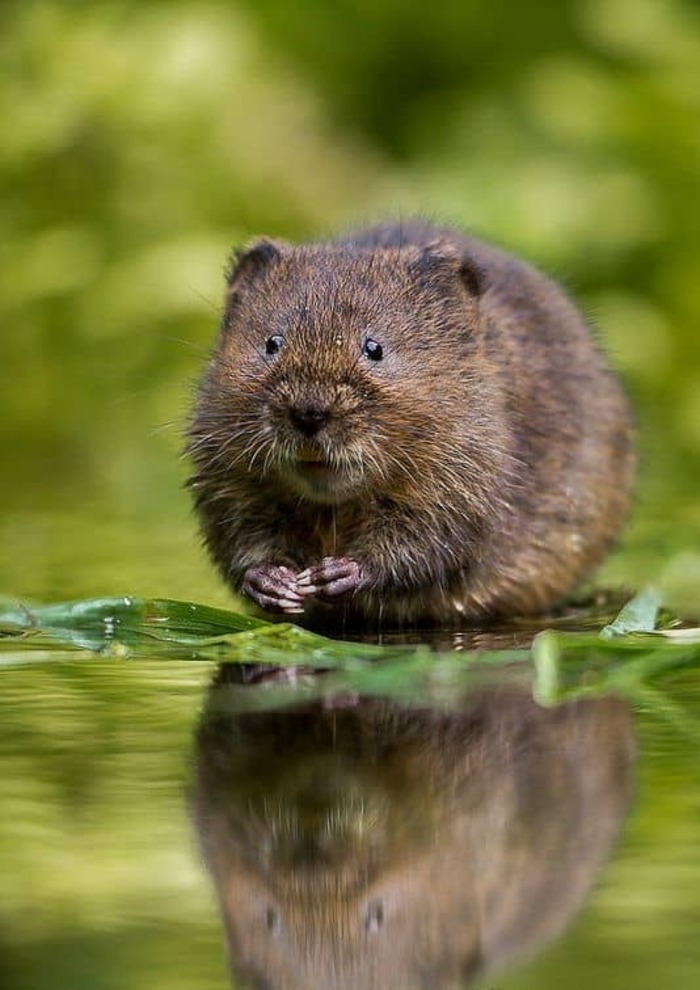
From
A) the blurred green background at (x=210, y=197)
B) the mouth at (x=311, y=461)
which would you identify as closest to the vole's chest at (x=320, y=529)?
the mouth at (x=311, y=461)

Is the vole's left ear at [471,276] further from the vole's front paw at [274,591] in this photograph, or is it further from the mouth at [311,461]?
the vole's front paw at [274,591]

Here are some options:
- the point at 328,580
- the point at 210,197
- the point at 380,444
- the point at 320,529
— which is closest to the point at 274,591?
the point at 328,580

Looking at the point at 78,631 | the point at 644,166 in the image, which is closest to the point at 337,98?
the point at 644,166

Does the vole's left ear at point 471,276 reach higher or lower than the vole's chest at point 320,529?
higher

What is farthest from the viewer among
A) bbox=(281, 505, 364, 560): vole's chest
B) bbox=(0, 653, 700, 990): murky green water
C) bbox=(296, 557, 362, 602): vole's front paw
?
bbox=(281, 505, 364, 560): vole's chest

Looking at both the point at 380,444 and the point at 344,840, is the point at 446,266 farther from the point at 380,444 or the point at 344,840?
the point at 344,840

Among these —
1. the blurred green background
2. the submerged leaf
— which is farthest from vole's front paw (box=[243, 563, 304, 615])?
the blurred green background

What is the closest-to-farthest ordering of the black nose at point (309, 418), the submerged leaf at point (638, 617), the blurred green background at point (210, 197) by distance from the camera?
the submerged leaf at point (638, 617)
the black nose at point (309, 418)
the blurred green background at point (210, 197)

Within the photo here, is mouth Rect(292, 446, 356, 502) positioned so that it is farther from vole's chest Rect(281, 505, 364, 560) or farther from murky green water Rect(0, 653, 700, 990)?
murky green water Rect(0, 653, 700, 990)

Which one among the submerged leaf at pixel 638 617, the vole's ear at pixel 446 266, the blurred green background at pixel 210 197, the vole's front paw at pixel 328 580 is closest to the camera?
the submerged leaf at pixel 638 617
